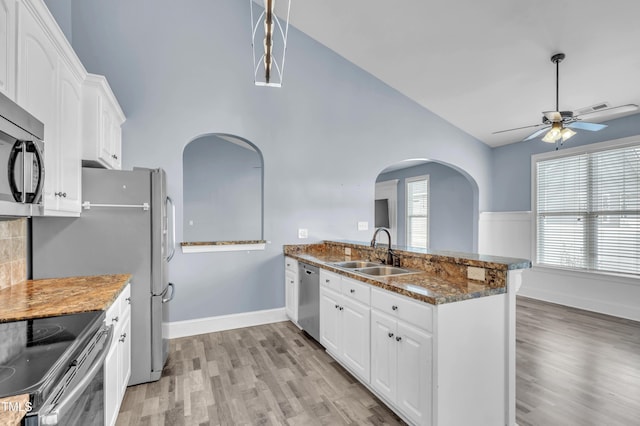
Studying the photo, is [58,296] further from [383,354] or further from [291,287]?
[291,287]

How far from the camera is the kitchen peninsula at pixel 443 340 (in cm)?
175

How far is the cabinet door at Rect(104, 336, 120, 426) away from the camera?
5.51 ft

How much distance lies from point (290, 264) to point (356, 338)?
1642 mm

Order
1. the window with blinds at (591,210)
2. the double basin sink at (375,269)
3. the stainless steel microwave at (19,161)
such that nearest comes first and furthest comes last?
1. the stainless steel microwave at (19,161)
2. the double basin sink at (375,269)
3. the window with blinds at (591,210)

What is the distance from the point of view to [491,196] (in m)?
5.93

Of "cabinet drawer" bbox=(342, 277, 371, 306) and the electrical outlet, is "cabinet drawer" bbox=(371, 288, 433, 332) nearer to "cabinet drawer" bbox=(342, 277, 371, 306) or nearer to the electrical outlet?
"cabinet drawer" bbox=(342, 277, 371, 306)

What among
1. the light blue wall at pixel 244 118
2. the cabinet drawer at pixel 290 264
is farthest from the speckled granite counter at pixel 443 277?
the light blue wall at pixel 244 118

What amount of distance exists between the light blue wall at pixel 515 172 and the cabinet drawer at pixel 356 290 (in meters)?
4.39

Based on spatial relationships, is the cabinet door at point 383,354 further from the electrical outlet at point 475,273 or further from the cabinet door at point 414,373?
the electrical outlet at point 475,273

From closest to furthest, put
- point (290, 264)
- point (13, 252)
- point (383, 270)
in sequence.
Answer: point (13, 252) → point (383, 270) → point (290, 264)

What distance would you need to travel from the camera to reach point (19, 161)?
1.45 meters

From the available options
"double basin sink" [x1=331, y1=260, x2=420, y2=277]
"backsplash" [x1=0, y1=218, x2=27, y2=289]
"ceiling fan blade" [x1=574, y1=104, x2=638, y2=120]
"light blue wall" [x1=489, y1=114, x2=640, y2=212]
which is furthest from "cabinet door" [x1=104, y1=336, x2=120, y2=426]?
"light blue wall" [x1=489, y1=114, x2=640, y2=212]

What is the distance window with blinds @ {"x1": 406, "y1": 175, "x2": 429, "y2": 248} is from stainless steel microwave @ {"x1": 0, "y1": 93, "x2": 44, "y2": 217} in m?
6.82

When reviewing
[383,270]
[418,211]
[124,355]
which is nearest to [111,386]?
[124,355]
